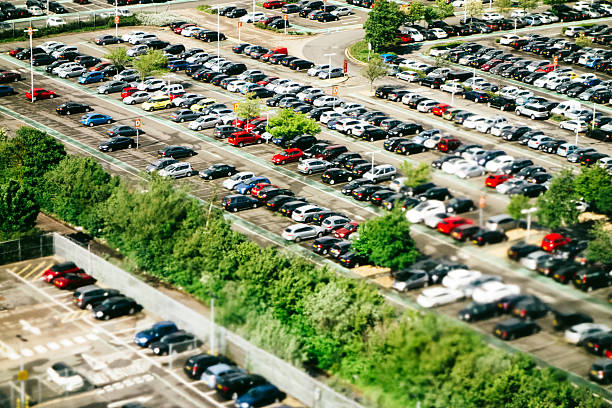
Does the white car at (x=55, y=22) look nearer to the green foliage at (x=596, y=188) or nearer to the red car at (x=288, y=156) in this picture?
the red car at (x=288, y=156)

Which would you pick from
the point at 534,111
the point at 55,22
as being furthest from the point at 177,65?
the point at 534,111

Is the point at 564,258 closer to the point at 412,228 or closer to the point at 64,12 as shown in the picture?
the point at 412,228

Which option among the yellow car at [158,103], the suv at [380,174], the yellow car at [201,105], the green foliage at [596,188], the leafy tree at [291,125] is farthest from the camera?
the yellow car at [158,103]

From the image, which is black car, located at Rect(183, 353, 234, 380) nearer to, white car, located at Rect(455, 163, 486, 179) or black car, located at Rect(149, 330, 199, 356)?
black car, located at Rect(149, 330, 199, 356)

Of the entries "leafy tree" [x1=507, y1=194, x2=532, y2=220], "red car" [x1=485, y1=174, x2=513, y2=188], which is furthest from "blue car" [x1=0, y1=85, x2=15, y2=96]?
"leafy tree" [x1=507, y1=194, x2=532, y2=220]

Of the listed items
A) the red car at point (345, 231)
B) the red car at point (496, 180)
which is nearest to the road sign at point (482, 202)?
the red car at point (496, 180)

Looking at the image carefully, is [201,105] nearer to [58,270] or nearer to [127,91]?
[127,91]
